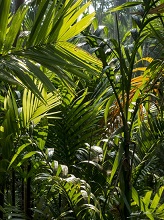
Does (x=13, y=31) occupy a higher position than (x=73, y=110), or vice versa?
(x=13, y=31)

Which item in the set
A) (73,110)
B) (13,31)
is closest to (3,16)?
(13,31)

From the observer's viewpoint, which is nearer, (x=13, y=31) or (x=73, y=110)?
(x=13, y=31)

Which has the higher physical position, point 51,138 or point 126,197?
point 51,138

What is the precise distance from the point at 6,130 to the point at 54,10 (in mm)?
625

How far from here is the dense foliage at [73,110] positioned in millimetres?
1264

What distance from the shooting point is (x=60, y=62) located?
120 cm

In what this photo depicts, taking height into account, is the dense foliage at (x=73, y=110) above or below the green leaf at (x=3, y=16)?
below

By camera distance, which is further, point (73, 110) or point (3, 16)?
point (73, 110)

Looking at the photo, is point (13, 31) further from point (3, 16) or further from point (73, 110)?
point (73, 110)

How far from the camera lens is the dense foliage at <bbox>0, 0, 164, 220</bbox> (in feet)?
4.15

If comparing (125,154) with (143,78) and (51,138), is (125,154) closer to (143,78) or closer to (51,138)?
(143,78)

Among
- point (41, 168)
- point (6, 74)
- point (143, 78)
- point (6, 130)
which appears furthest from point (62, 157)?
point (6, 74)

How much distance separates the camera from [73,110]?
6.94 feet

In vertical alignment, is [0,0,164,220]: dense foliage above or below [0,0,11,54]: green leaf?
below
